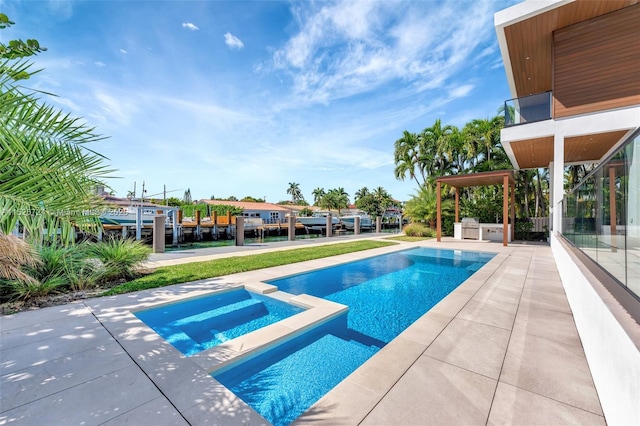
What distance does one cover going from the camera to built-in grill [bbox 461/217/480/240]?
1630cm

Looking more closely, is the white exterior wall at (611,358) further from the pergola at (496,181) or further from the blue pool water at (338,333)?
the pergola at (496,181)

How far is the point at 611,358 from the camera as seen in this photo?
193cm

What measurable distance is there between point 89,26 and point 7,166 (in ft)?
23.7

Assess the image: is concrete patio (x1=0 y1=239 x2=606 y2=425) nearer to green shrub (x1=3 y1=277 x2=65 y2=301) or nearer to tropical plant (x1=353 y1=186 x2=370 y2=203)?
green shrub (x1=3 y1=277 x2=65 y2=301)

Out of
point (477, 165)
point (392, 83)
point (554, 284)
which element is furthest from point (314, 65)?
point (477, 165)

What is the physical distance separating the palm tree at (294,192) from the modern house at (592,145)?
2572 inches

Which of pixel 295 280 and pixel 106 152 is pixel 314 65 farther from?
pixel 106 152

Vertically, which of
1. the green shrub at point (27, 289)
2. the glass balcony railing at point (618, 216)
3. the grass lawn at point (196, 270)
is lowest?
the grass lawn at point (196, 270)

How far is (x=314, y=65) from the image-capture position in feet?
42.7

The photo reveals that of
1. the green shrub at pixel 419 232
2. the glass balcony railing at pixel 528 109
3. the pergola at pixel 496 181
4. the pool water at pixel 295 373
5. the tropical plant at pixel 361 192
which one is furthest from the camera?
the tropical plant at pixel 361 192

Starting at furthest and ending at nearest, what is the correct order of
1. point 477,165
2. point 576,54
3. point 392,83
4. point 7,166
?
point 477,165, point 392,83, point 576,54, point 7,166

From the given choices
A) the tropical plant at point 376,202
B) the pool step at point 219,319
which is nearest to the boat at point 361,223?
the tropical plant at point 376,202

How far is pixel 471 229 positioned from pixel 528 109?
8730 mm

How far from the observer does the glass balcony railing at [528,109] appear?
362 inches
